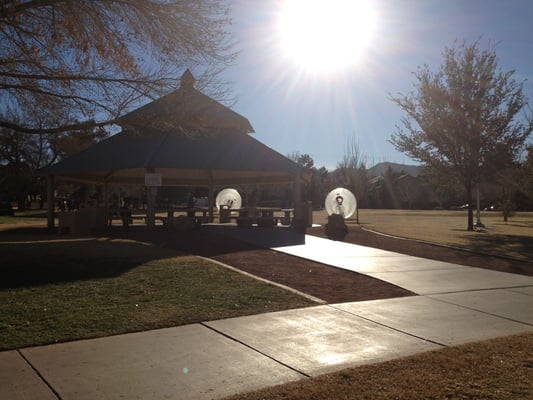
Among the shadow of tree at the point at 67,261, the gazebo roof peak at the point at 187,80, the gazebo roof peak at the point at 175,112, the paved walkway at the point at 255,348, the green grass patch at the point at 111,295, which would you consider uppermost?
the gazebo roof peak at the point at 187,80

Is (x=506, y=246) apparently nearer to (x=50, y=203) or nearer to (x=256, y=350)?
(x=256, y=350)

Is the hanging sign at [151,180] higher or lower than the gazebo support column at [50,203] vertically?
higher

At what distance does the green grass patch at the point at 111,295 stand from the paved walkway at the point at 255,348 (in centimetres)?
43

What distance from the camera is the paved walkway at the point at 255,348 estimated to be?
4844mm

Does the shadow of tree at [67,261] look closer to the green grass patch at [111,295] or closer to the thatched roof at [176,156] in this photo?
the green grass patch at [111,295]

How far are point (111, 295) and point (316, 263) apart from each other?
5.76 meters

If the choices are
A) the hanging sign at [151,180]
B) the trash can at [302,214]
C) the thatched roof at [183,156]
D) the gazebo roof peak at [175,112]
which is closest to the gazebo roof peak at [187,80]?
the gazebo roof peak at [175,112]

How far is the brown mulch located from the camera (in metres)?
9.59

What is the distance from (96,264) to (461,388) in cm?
795

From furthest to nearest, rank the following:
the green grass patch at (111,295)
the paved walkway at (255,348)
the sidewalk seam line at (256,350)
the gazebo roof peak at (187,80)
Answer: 1. the gazebo roof peak at (187,80)
2. the green grass patch at (111,295)
3. the sidewalk seam line at (256,350)
4. the paved walkway at (255,348)

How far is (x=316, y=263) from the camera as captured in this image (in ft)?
42.3

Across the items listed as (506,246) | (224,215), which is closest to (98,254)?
(506,246)

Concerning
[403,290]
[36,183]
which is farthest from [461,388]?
[36,183]

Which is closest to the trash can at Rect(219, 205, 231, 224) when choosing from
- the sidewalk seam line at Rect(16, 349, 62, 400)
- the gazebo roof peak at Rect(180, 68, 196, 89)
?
the gazebo roof peak at Rect(180, 68, 196, 89)
